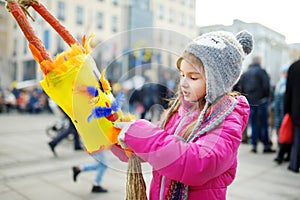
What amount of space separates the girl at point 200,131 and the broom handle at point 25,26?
402mm

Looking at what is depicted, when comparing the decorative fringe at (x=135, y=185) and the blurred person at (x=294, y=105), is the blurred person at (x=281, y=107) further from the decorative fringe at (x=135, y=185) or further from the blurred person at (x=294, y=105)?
the decorative fringe at (x=135, y=185)

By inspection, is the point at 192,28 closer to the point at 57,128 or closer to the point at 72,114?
the point at 72,114

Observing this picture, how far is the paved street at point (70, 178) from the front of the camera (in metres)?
3.39

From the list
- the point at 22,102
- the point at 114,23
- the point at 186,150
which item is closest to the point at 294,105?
the point at 186,150

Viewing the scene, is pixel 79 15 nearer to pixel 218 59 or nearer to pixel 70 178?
pixel 70 178

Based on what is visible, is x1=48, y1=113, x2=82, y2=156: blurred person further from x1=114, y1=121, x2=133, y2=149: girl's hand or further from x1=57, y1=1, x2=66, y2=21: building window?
x1=57, y1=1, x2=66, y2=21: building window

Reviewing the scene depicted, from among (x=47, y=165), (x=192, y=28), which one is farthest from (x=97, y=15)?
(x=192, y=28)

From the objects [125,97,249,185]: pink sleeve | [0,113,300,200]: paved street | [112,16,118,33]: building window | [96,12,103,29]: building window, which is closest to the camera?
[125,97,249,185]: pink sleeve

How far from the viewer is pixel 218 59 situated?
1085mm

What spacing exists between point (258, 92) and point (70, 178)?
357 cm

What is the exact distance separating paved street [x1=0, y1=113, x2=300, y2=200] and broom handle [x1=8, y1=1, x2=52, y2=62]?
191cm

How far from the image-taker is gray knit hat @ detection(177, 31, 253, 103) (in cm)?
107

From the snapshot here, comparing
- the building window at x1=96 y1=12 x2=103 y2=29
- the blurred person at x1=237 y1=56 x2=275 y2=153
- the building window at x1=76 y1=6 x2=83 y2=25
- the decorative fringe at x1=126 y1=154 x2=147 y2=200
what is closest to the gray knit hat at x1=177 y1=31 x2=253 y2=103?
the decorative fringe at x1=126 y1=154 x2=147 y2=200

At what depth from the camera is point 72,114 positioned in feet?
3.72
